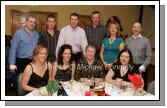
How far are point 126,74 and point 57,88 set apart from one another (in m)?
0.61

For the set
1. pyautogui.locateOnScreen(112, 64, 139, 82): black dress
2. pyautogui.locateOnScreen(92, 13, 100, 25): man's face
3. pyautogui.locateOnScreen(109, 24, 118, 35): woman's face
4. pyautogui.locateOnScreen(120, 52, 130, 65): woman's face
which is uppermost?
pyautogui.locateOnScreen(92, 13, 100, 25): man's face

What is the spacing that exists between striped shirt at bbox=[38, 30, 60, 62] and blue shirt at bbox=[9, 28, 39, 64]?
51mm

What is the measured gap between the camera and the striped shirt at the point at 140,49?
2.96 metres

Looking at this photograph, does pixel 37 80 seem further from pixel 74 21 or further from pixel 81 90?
pixel 74 21

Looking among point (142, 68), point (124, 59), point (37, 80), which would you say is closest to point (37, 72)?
point (37, 80)

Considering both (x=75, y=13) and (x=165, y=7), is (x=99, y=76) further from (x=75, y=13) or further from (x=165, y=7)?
(x=165, y=7)

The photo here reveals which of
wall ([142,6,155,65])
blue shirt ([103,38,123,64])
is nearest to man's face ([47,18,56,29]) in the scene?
blue shirt ([103,38,123,64])

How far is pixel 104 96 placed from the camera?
2.93 metres

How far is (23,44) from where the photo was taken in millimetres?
2953

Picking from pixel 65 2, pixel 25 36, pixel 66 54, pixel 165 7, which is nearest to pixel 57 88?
pixel 66 54

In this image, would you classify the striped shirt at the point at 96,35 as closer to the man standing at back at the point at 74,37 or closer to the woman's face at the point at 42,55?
the man standing at back at the point at 74,37

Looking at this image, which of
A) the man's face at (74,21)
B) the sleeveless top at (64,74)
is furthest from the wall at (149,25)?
the sleeveless top at (64,74)

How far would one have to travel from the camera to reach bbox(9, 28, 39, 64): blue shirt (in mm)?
2930

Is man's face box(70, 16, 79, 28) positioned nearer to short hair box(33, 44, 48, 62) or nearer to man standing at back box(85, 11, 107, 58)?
man standing at back box(85, 11, 107, 58)
